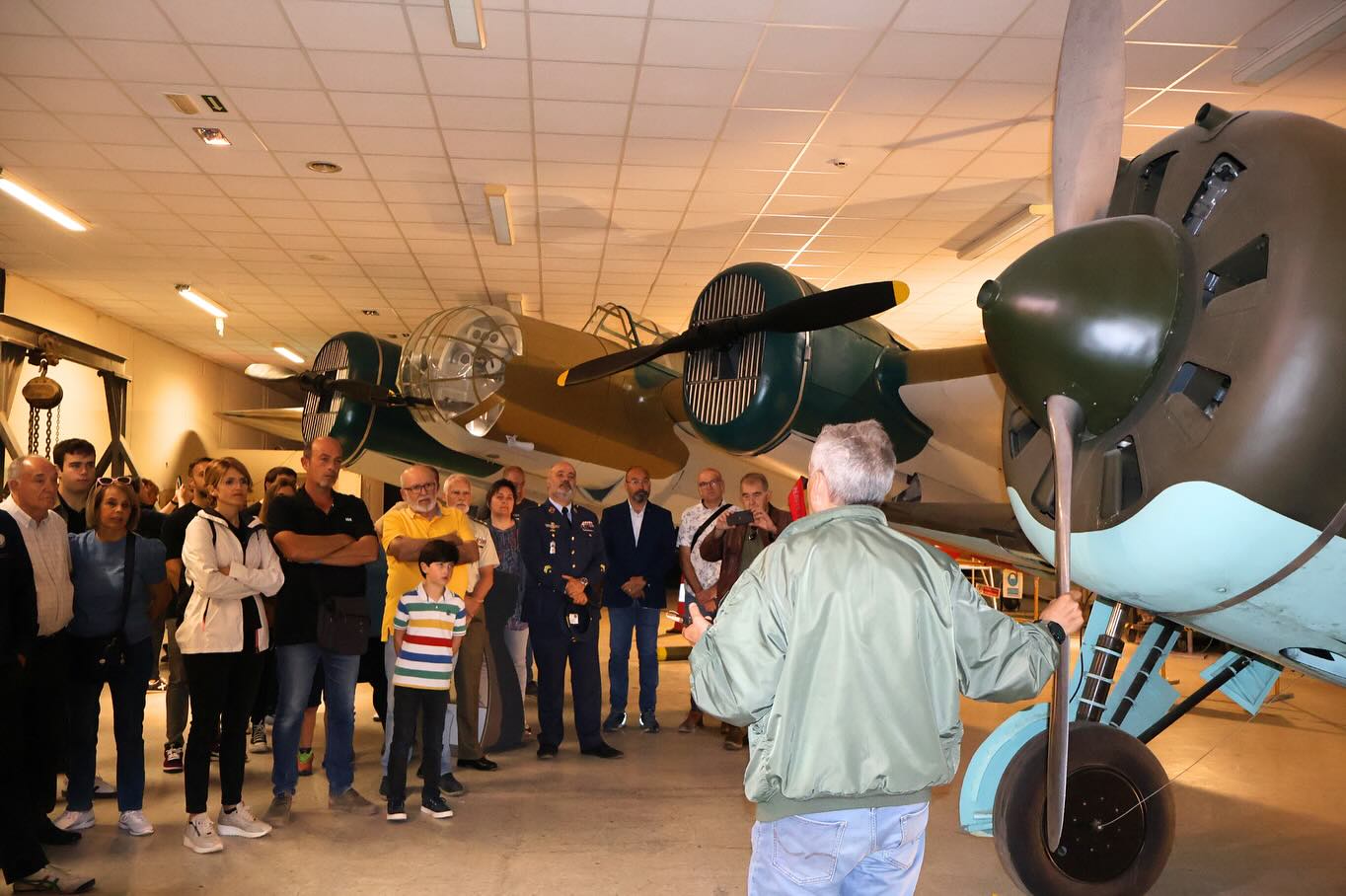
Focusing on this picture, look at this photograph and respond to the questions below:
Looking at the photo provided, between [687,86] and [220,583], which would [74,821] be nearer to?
[220,583]

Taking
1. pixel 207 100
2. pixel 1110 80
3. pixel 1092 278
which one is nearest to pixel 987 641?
pixel 1092 278

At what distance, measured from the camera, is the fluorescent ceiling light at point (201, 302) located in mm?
13203

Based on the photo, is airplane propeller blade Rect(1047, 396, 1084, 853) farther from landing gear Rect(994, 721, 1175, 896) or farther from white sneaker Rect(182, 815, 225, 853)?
white sneaker Rect(182, 815, 225, 853)

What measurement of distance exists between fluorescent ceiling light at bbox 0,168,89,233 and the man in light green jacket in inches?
362

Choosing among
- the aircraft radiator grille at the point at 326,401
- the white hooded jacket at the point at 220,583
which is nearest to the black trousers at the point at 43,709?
the white hooded jacket at the point at 220,583

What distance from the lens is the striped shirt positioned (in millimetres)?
4734

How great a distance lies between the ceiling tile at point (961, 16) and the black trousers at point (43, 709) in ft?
17.5

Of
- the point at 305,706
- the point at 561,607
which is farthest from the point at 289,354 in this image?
the point at 305,706

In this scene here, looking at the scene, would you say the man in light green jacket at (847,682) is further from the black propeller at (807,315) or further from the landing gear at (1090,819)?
the black propeller at (807,315)

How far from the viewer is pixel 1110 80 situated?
3.04 m

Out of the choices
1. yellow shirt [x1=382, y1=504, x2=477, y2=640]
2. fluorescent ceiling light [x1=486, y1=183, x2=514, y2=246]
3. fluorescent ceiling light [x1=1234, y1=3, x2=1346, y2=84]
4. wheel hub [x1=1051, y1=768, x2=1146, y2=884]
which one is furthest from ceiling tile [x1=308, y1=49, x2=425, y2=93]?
wheel hub [x1=1051, y1=768, x2=1146, y2=884]

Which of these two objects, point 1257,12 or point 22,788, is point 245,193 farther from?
point 1257,12

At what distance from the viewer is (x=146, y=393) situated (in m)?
17.0

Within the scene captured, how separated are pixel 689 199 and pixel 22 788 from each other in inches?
275
